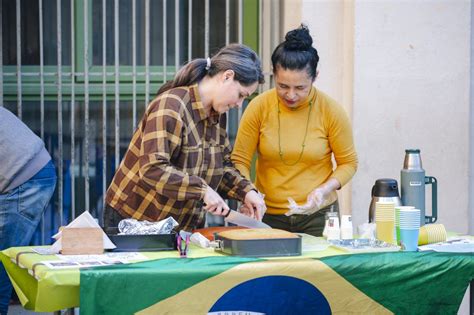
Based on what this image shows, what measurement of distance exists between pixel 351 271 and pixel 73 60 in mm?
2917

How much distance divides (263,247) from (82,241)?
69 centimetres

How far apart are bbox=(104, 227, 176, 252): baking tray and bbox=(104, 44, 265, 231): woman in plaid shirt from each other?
0.24 metres

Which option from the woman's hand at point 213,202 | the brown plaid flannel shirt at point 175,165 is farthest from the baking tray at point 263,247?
the brown plaid flannel shirt at point 175,165

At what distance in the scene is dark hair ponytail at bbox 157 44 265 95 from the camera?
4188 mm

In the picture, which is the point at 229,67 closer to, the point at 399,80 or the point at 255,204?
the point at 255,204

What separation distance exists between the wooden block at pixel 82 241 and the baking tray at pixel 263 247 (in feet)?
1.60

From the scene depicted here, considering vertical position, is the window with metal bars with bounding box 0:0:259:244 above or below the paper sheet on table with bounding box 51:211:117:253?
above

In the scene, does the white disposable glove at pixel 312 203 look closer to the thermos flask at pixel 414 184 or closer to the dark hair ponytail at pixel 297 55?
the thermos flask at pixel 414 184

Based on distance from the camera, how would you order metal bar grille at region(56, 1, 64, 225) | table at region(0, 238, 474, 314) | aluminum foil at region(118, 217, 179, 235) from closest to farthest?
table at region(0, 238, 474, 314)
aluminum foil at region(118, 217, 179, 235)
metal bar grille at region(56, 1, 64, 225)

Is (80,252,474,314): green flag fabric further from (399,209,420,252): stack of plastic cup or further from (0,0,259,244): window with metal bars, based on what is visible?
(0,0,259,244): window with metal bars

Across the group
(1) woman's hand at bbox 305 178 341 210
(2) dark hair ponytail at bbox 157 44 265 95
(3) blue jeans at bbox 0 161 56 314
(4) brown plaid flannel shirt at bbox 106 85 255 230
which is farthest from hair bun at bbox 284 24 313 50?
(3) blue jeans at bbox 0 161 56 314

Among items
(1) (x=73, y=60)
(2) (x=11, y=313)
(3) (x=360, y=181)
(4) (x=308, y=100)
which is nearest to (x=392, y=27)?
(3) (x=360, y=181)

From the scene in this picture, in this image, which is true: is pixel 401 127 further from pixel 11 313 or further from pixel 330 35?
pixel 11 313

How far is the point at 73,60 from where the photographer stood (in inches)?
237
